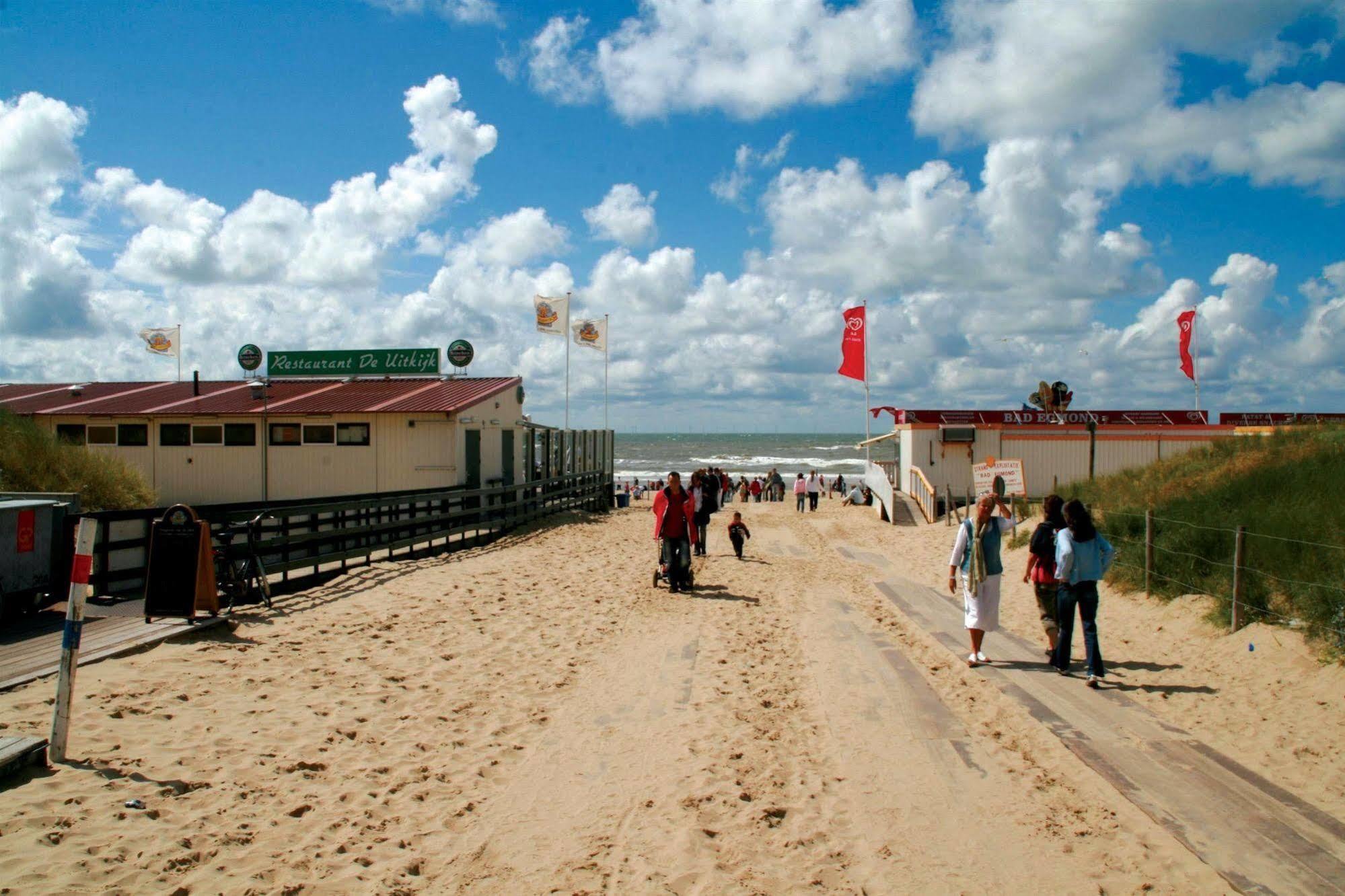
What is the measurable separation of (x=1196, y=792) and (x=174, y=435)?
2553 centimetres

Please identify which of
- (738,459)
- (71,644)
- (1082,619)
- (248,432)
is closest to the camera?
(71,644)

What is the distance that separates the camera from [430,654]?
322 inches

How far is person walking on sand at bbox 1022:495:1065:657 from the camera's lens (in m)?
8.12

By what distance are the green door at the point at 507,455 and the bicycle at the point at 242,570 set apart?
13.6 meters

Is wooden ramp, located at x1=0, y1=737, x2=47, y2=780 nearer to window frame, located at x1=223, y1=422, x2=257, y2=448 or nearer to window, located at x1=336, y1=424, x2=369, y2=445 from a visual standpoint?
window, located at x1=336, y1=424, x2=369, y2=445

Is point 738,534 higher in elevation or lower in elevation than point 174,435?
lower

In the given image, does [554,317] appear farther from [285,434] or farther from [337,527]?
[337,527]

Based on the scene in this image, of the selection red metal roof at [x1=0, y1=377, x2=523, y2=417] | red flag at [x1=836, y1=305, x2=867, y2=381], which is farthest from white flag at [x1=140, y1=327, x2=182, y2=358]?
red flag at [x1=836, y1=305, x2=867, y2=381]

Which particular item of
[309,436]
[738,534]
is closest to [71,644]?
[738,534]

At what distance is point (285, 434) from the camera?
75.4ft

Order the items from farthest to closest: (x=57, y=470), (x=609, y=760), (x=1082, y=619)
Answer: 1. (x=57, y=470)
2. (x=1082, y=619)
3. (x=609, y=760)

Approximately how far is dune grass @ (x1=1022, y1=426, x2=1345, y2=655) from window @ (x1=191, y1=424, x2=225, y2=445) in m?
21.4

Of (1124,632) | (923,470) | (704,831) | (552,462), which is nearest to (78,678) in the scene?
(704,831)

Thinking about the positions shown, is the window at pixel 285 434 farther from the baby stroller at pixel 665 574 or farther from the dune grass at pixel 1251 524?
the dune grass at pixel 1251 524
